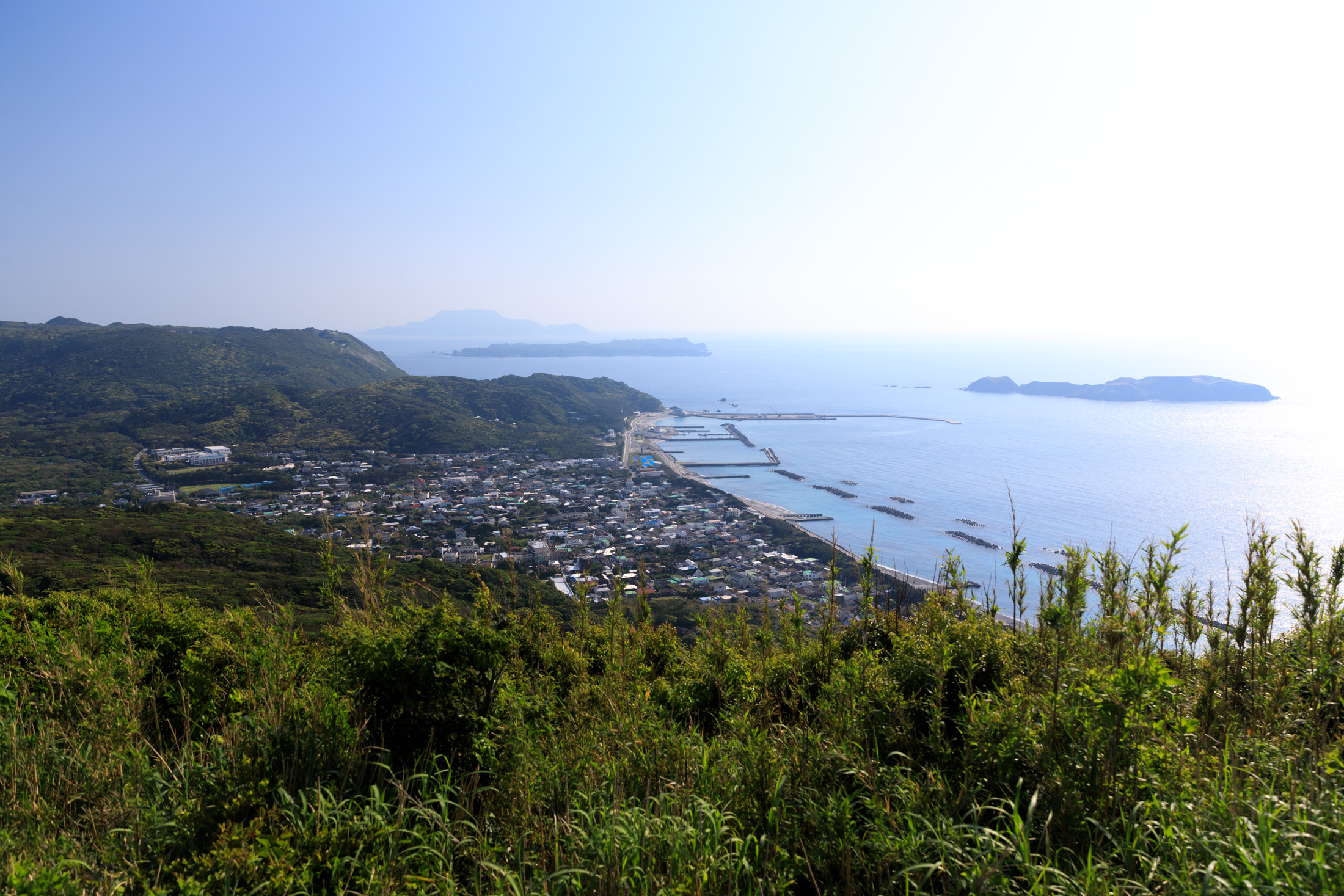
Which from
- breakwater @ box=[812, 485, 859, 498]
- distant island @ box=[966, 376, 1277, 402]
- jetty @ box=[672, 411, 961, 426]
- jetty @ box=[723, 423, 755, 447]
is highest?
distant island @ box=[966, 376, 1277, 402]

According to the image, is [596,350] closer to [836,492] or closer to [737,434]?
[737,434]

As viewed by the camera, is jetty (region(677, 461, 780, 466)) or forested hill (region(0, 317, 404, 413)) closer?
jetty (region(677, 461, 780, 466))

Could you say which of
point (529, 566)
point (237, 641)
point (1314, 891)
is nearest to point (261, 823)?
point (237, 641)

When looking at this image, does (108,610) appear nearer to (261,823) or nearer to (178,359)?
(261,823)

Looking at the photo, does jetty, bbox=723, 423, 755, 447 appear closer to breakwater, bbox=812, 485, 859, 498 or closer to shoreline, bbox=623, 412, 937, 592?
shoreline, bbox=623, 412, 937, 592

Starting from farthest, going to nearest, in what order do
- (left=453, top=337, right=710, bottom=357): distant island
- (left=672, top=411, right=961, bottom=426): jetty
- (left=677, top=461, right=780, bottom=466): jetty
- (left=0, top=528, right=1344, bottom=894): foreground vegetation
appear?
(left=453, top=337, right=710, bottom=357): distant island → (left=672, top=411, right=961, bottom=426): jetty → (left=677, top=461, right=780, bottom=466): jetty → (left=0, top=528, right=1344, bottom=894): foreground vegetation

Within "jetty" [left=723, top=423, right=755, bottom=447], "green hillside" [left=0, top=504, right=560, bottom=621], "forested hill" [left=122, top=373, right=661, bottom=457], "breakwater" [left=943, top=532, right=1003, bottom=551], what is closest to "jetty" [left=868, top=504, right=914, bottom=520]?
"breakwater" [left=943, top=532, right=1003, bottom=551]

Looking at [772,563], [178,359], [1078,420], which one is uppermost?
[178,359]
